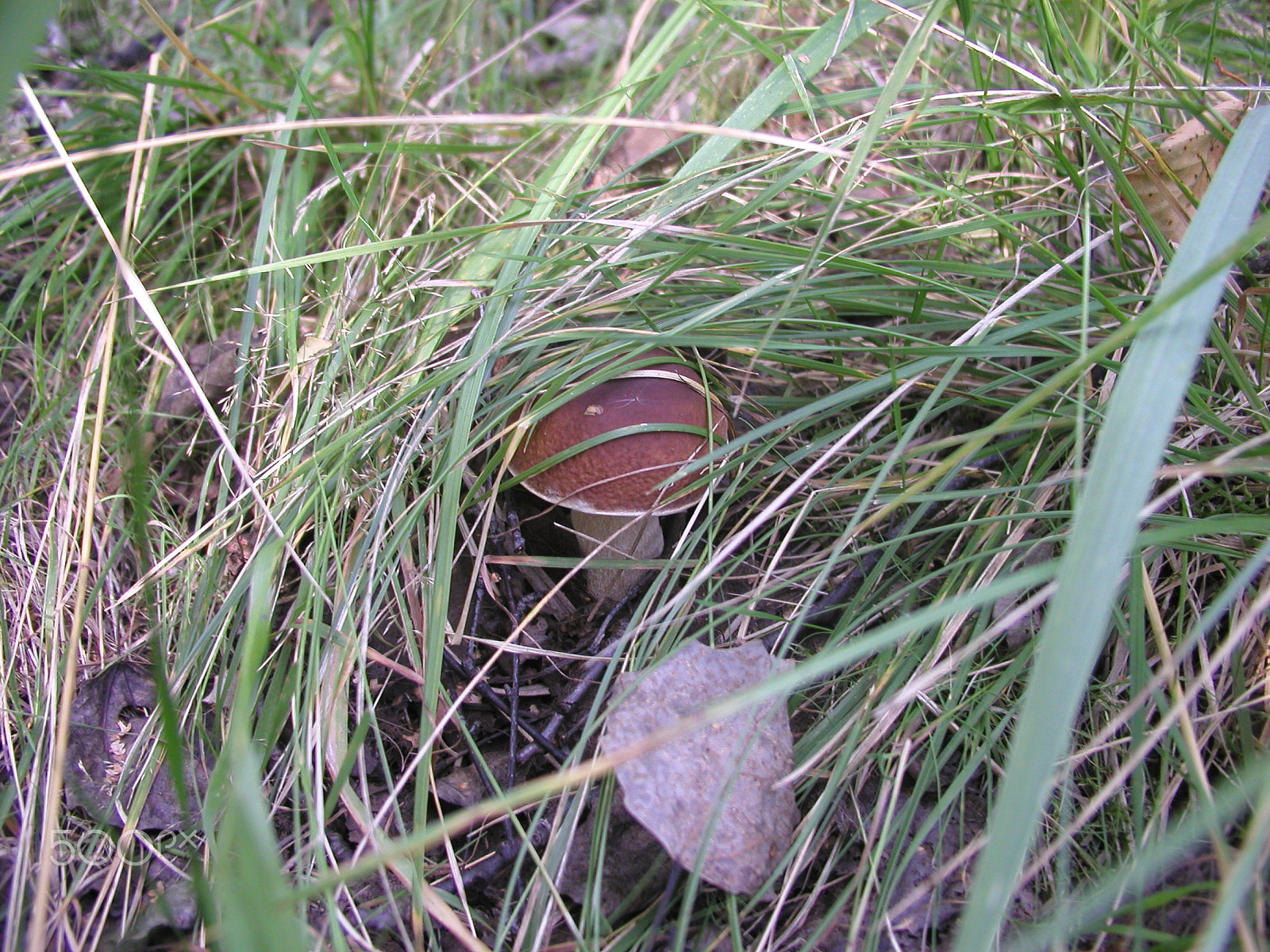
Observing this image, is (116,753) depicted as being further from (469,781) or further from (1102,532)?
(1102,532)

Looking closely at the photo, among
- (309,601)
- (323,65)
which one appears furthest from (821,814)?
(323,65)

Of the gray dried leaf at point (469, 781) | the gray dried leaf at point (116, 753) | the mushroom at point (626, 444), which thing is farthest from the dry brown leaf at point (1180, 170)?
the gray dried leaf at point (116, 753)

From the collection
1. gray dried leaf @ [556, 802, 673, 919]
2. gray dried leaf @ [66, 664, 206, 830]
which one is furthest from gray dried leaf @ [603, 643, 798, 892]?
gray dried leaf @ [66, 664, 206, 830]

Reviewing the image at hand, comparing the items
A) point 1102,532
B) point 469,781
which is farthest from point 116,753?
point 1102,532

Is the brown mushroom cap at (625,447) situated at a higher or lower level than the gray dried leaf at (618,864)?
higher

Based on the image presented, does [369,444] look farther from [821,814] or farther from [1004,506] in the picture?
[1004,506]

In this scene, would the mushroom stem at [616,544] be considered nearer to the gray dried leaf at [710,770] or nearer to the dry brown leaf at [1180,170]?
the gray dried leaf at [710,770]
